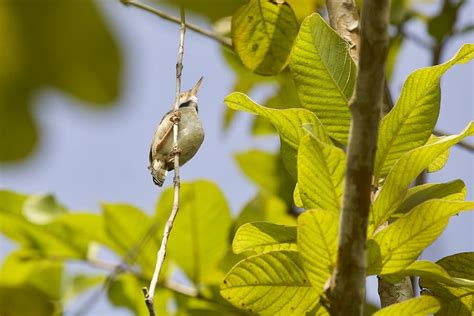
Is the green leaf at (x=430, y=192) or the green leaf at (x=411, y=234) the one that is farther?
the green leaf at (x=430, y=192)

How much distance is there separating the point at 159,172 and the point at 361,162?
1974 millimetres

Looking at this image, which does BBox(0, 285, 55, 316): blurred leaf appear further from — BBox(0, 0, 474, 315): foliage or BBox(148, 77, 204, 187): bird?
BBox(148, 77, 204, 187): bird

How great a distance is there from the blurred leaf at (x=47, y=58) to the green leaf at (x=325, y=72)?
3.77 ft

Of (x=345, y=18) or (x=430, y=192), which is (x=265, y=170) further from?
(x=430, y=192)

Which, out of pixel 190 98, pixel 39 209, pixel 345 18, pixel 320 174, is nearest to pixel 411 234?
pixel 320 174

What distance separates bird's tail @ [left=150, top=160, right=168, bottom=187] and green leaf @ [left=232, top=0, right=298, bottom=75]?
118 centimetres

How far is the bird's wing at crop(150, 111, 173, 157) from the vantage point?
9.89 feet

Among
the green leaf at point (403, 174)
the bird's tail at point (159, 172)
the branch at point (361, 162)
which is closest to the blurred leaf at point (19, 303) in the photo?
the branch at point (361, 162)

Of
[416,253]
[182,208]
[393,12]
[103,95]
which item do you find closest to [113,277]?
[182,208]

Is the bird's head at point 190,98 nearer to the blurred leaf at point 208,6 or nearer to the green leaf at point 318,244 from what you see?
the green leaf at point 318,244

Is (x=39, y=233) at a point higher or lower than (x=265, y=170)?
lower

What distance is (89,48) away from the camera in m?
0.37

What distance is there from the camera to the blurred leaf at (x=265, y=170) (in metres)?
3.14

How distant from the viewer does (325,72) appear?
4.91ft
